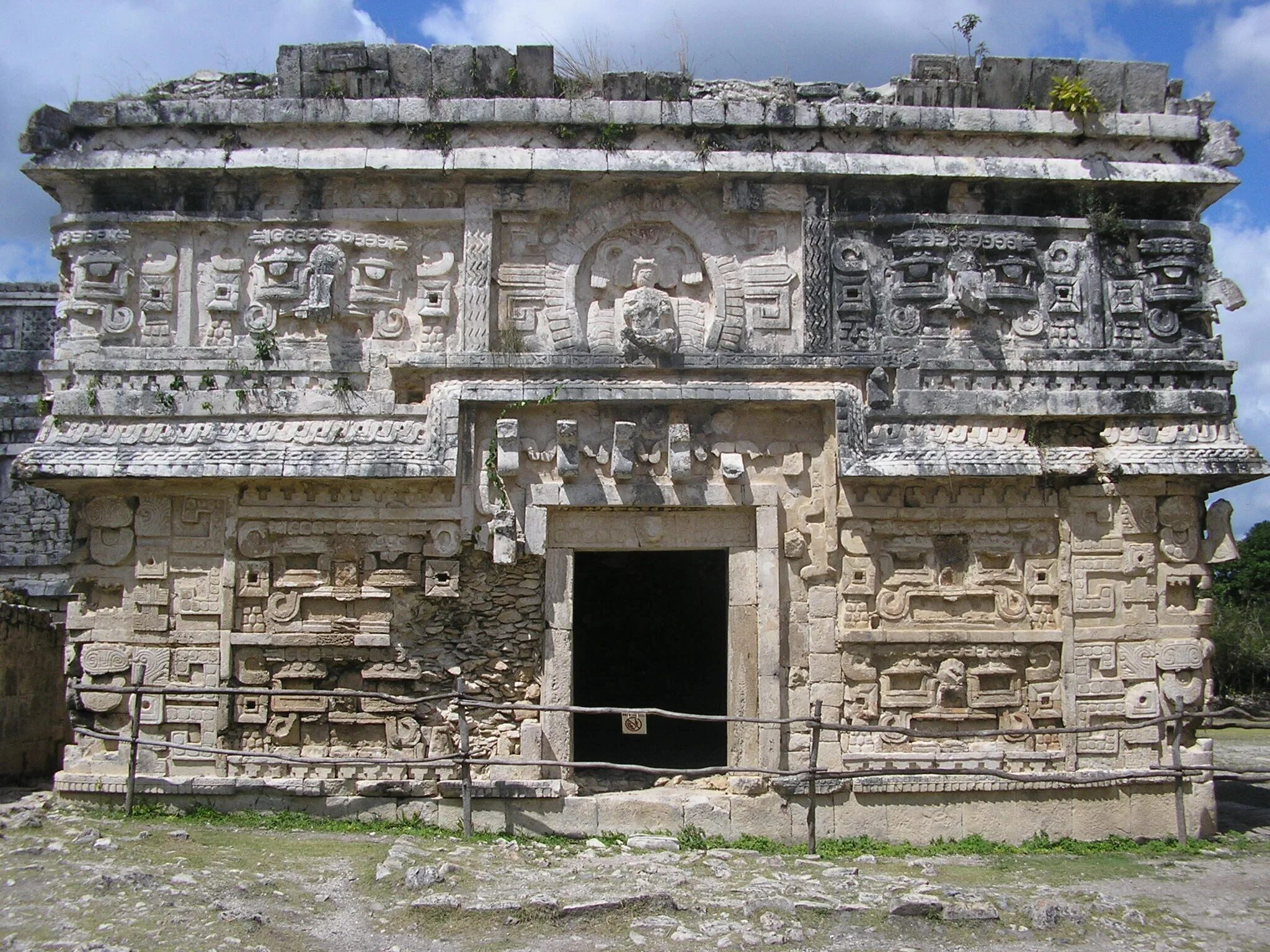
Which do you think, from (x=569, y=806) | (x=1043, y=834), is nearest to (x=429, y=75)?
(x=569, y=806)

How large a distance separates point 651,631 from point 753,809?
564 centimetres

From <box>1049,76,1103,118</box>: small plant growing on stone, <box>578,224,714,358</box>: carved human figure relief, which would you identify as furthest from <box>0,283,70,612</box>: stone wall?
<box>1049,76,1103,118</box>: small plant growing on stone

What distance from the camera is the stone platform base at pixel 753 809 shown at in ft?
27.0

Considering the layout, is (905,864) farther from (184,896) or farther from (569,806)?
(184,896)

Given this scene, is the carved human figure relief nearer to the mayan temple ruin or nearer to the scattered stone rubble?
the mayan temple ruin

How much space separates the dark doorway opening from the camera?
13.2 metres

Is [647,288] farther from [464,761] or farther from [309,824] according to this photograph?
[309,824]

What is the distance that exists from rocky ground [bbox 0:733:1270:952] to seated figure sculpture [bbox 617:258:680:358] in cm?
381

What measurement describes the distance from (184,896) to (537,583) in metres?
3.42

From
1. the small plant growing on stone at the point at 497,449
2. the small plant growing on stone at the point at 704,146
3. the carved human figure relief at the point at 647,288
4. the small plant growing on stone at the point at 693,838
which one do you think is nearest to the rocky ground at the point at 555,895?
the small plant growing on stone at the point at 693,838

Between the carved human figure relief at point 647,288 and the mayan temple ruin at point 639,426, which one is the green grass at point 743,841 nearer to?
the mayan temple ruin at point 639,426

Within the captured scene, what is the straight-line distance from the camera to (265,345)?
884cm

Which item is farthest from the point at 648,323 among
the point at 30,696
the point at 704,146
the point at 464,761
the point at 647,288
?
the point at 30,696

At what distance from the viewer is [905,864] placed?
771cm
